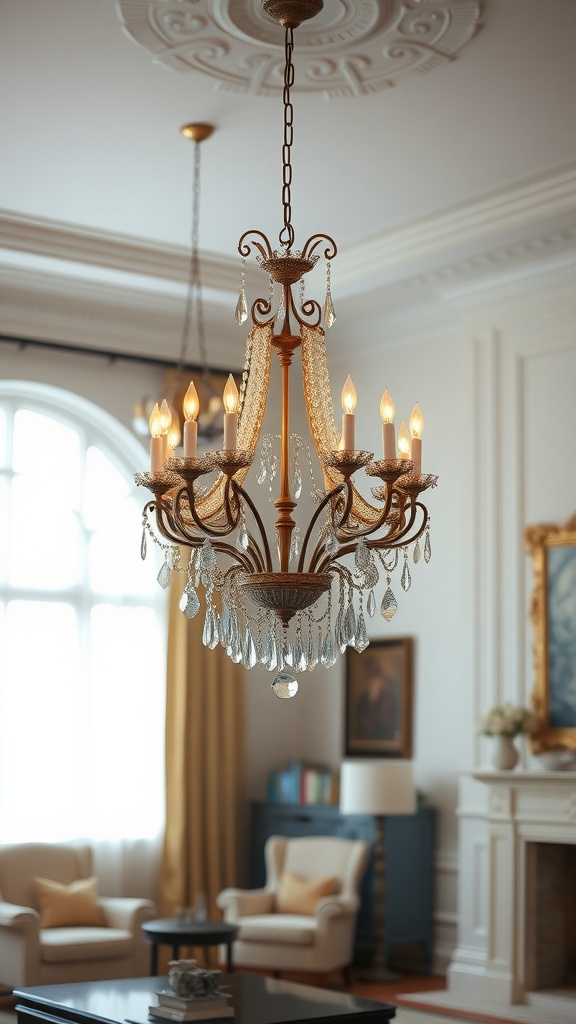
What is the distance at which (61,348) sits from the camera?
26.0 feet

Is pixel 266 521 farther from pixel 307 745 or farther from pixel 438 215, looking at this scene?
pixel 438 215

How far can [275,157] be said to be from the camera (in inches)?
240

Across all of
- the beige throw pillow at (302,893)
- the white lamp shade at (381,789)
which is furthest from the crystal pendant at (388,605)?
the beige throw pillow at (302,893)

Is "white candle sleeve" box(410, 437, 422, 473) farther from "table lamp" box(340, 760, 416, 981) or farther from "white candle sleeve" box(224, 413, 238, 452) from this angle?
"table lamp" box(340, 760, 416, 981)

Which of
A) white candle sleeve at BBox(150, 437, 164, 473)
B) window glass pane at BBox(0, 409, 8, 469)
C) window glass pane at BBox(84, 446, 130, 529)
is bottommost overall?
white candle sleeve at BBox(150, 437, 164, 473)

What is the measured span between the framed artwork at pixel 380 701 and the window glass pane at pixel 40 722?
1721 millimetres

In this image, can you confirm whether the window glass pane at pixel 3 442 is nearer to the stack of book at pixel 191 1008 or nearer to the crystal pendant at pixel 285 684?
the stack of book at pixel 191 1008

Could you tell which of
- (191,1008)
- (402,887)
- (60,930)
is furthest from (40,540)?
(191,1008)

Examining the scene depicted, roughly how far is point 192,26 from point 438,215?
2.29 metres

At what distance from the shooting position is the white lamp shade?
731cm

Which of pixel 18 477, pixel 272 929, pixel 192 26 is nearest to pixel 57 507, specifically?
pixel 18 477

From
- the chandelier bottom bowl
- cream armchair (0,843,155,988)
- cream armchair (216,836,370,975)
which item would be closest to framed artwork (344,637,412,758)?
cream armchair (216,836,370,975)

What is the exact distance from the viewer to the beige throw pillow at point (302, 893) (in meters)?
7.27

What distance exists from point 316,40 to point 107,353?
3.46 metres
